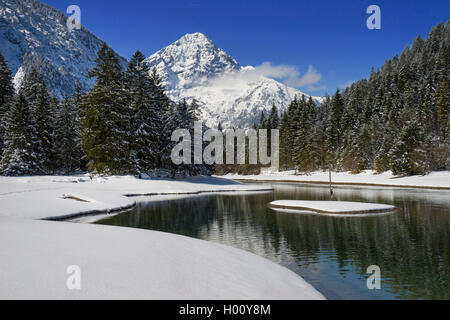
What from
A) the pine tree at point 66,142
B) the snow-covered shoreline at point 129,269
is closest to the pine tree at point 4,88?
the pine tree at point 66,142

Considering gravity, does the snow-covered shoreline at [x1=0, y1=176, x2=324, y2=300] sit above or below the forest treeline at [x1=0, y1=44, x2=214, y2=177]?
below

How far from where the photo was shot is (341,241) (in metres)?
17.7

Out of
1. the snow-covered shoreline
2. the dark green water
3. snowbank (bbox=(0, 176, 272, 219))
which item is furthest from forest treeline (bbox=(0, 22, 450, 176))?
the snow-covered shoreline

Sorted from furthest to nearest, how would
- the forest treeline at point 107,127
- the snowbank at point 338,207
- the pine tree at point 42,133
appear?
1. the pine tree at point 42,133
2. the forest treeline at point 107,127
3. the snowbank at point 338,207

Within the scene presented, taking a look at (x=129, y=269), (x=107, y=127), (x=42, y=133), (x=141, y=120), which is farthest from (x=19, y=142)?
(x=129, y=269)

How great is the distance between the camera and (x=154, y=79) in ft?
201

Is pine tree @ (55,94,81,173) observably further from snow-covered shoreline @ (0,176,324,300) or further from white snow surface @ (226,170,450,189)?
snow-covered shoreline @ (0,176,324,300)

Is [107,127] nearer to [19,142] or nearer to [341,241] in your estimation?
[19,142]

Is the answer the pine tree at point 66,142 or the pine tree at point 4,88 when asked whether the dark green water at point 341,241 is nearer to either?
the pine tree at point 66,142

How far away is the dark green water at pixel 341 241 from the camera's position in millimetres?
11320

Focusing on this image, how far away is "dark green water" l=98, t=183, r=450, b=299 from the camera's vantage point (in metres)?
11.3

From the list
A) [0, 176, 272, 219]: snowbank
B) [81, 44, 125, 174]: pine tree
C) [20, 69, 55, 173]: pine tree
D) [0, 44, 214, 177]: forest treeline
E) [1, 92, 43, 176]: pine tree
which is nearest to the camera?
[0, 176, 272, 219]: snowbank
